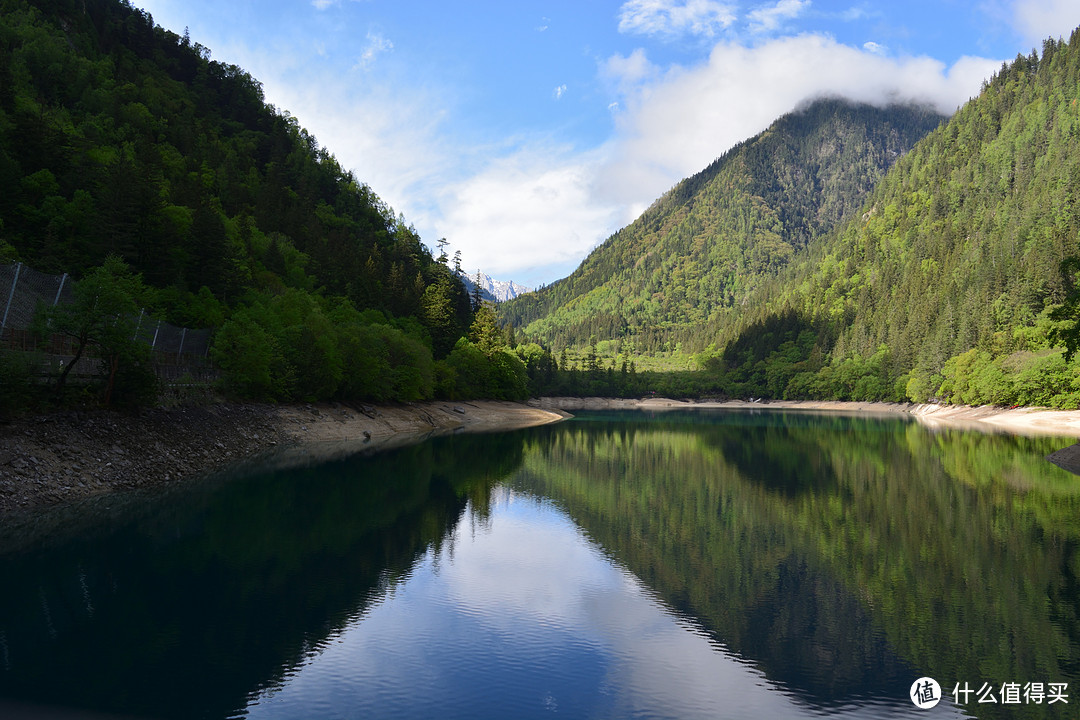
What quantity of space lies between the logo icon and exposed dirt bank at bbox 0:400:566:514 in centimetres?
3406

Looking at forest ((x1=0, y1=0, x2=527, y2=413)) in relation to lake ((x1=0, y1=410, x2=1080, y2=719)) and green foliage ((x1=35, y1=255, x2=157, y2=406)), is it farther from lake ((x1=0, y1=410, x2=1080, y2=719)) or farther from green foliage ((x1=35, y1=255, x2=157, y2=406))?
lake ((x1=0, y1=410, x2=1080, y2=719))

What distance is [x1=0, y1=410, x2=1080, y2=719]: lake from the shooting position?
1361cm

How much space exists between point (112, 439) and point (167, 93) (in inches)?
4272

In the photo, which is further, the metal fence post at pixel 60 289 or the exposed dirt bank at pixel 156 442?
the metal fence post at pixel 60 289

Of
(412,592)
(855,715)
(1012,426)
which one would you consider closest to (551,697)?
(855,715)

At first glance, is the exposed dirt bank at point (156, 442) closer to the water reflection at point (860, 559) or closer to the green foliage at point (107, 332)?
the green foliage at point (107, 332)

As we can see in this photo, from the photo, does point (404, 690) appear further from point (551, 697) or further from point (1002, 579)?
point (1002, 579)

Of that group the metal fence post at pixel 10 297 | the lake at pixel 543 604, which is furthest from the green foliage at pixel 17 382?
the lake at pixel 543 604

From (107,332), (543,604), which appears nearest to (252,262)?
(107,332)

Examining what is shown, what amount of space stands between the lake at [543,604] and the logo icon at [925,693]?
3.4 inches

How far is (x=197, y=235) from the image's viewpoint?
216 feet

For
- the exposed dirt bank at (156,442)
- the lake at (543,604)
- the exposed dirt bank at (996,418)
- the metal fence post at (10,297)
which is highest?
the exposed dirt bank at (996,418)

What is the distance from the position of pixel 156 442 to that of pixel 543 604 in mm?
32201

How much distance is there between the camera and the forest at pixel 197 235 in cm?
5062
